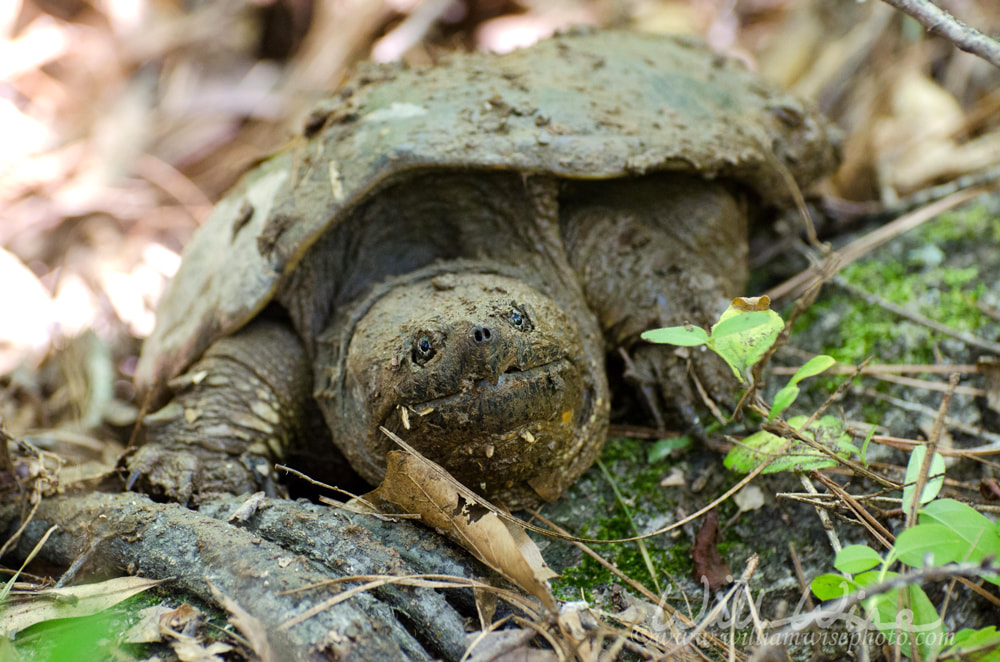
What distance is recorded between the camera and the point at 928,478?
170cm

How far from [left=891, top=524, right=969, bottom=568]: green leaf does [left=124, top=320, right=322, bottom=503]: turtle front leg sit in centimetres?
207

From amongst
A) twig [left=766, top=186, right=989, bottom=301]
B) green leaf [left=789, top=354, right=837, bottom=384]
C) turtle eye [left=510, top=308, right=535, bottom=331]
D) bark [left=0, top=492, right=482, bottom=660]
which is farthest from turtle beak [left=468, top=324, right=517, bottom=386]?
twig [left=766, top=186, right=989, bottom=301]

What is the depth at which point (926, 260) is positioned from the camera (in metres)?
3.22

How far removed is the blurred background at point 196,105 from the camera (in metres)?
3.96

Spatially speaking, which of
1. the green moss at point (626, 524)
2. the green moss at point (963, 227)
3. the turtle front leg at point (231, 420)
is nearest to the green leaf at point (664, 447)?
the green moss at point (626, 524)

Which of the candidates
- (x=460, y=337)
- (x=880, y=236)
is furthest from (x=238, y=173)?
(x=880, y=236)

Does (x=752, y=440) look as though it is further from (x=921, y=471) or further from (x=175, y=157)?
(x=175, y=157)

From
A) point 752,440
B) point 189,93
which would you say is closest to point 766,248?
point 752,440

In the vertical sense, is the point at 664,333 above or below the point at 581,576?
above

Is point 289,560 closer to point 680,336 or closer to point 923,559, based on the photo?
point 680,336

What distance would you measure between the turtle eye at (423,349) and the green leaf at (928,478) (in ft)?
4.26

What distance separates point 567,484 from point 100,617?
1442mm

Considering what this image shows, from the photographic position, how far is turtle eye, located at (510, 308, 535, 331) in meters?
2.05

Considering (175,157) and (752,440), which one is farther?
(175,157)
